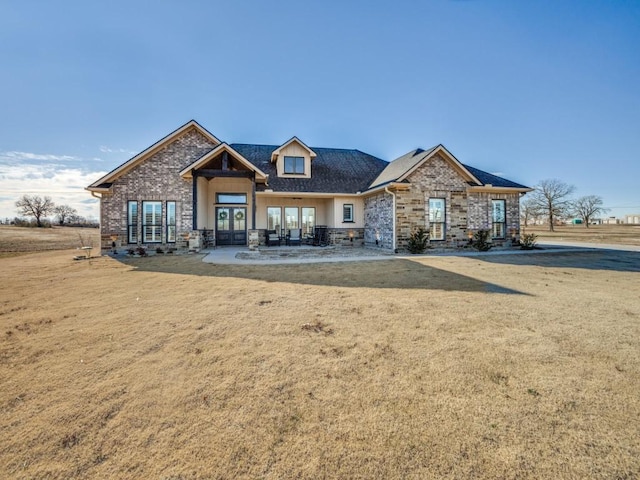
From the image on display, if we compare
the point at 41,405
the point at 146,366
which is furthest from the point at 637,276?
the point at 41,405

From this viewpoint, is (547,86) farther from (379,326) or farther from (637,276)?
(379,326)

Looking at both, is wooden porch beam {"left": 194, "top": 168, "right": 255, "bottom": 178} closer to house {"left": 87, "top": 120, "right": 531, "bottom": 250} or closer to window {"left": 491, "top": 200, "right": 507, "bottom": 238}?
house {"left": 87, "top": 120, "right": 531, "bottom": 250}

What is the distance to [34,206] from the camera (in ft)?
130

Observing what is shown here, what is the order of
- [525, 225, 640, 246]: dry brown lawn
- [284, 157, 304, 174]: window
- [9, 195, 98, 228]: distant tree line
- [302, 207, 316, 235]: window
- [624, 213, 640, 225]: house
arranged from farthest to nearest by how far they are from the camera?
[624, 213, 640, 225]: house, [9, 195, 98, 228]: distant tree line, [525, 225, 640, 246]: dry brown lawn, [302, 207, 316, 235]: window, [284, 157, 304, 174]: window

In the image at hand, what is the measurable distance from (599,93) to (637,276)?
14787 millimetres

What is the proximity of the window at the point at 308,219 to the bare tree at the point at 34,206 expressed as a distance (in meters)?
43.8

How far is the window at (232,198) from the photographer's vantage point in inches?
629

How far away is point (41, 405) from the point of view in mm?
2373

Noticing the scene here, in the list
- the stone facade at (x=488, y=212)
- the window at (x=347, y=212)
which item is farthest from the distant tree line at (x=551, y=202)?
the window at (x=347, y=212)

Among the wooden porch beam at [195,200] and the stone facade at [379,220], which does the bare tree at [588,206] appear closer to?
the stone facade at [379,220]

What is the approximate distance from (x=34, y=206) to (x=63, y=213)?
3.44 meters

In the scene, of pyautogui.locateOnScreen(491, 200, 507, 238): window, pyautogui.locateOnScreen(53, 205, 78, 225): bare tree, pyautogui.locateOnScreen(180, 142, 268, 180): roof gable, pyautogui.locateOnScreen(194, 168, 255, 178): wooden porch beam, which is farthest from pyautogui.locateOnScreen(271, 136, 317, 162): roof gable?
pyautogui.locateOnScreen(53, 205, 78, 225): bare tree

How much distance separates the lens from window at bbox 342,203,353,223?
1680 centimetres

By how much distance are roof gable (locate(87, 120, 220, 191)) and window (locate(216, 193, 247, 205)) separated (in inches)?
117
